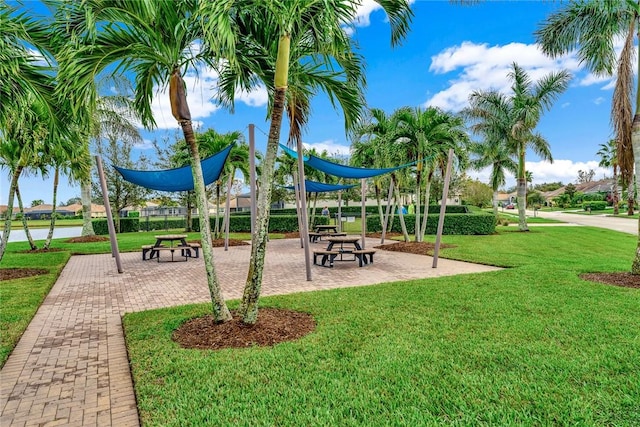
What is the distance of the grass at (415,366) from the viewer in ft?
8.50

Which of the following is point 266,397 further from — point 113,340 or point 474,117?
point 474,117

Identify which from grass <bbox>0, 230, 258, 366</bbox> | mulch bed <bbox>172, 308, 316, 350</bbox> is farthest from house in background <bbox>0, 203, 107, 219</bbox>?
mulch bed <bbox>172, 308, 316, 350</bbox>

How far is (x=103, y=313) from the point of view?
5.54 meters

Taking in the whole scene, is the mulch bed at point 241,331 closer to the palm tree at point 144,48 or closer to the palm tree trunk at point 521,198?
the palm tree at point 144,48

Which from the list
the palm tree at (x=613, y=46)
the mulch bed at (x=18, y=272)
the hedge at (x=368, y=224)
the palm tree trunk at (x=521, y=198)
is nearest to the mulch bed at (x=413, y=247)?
the palm tree at (x=613, y=46)

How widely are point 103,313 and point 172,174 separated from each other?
461cm

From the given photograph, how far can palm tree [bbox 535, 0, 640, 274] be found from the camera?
6898mm

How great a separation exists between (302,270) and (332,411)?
6.55 meters

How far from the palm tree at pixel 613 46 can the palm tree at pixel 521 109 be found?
11588 millimetres

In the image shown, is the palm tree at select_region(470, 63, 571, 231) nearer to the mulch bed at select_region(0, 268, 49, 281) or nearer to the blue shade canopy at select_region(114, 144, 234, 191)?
the blue shade canopy at select_region(114, 144, 234, 191)

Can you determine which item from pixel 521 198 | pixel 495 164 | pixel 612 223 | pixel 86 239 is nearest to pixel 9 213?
pixel 86 239

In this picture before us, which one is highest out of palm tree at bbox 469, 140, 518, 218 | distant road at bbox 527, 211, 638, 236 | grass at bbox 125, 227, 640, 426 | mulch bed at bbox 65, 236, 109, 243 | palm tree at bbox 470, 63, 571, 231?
palm tree at bbox 470, 63, 571, 231

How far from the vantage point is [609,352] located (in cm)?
356

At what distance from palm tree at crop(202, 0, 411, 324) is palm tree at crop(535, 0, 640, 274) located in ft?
17.7
